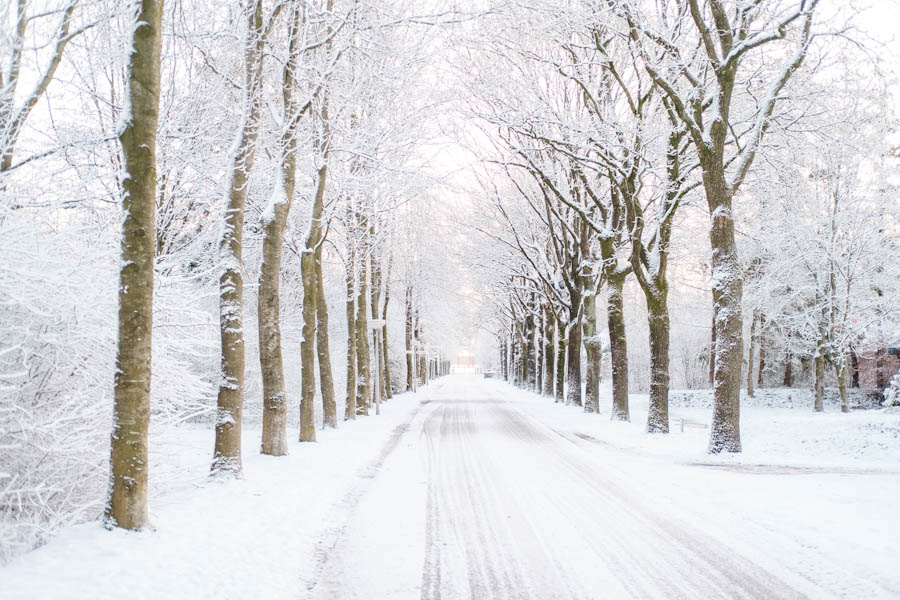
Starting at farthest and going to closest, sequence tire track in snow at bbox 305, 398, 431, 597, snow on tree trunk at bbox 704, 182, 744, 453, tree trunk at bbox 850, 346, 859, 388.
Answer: tree trunk at bbox 850, 346, 859, 388 < snow on tree trunk at bbox 704, 182, 744, 453 < tire track in snow at bbox 305, 398, 431, 597

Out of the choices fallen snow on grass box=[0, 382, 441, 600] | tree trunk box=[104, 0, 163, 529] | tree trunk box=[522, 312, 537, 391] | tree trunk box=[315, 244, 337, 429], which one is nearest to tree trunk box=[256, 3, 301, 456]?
fallen snow on grass box=[0, 382, 441, 600]

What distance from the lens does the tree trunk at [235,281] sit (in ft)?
28.0

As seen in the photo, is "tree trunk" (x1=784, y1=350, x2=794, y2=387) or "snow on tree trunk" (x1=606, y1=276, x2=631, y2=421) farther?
"tree trunk" (x1=784, y1=350, x2=794, y2=387)

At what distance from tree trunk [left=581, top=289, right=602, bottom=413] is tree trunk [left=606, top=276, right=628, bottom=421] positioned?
2.80 meters

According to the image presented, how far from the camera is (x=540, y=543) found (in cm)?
566

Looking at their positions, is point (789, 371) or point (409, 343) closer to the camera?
point (789, 371)

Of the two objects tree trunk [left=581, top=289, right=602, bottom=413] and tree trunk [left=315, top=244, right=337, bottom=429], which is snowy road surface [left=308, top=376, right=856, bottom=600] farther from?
tree trunk [left=581, top=289, right=602, bottom=413]

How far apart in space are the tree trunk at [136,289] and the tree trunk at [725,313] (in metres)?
10.2

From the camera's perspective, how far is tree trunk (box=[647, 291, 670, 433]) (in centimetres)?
1559

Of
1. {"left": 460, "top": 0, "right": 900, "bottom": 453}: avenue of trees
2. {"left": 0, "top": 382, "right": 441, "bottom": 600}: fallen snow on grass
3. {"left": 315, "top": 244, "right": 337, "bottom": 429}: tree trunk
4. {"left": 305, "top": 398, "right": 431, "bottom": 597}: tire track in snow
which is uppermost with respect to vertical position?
{"left": 460, "top": 0, "right": 900, "bottom": 453}: avenue of trees

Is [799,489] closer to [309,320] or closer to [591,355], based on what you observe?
[309,320]

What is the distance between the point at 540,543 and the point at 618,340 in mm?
14496

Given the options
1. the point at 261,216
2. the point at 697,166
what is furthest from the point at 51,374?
the point at 697,166

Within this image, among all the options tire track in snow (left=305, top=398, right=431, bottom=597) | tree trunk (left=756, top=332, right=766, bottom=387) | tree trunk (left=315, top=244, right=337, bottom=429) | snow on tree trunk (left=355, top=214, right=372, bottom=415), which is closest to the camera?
tire track in snow (left=305, top=398, right=431, bottom=597)
